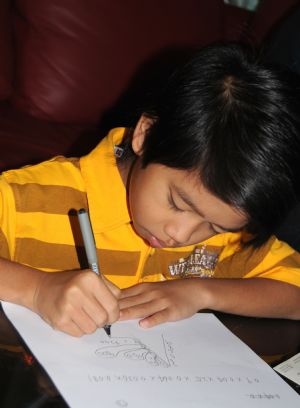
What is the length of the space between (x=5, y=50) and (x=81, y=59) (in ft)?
0.66

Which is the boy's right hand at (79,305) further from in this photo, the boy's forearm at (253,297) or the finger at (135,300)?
the boy's forearm at (253,297)

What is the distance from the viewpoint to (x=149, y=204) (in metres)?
0.78

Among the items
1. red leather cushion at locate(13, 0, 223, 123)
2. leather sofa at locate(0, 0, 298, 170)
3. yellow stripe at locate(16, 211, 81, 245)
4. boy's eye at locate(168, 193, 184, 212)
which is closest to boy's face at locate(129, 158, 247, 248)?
boy's eye at locate(168, 193, 184, 212)

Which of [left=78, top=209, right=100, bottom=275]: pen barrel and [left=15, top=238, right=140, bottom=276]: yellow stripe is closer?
[left=78, top=209, right=100, bottom=275]: pen barrel

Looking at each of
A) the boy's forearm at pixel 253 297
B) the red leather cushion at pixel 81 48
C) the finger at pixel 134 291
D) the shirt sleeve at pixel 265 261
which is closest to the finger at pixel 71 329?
the finger at pixel 134 291

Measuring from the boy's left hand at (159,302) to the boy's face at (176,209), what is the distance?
6 cm

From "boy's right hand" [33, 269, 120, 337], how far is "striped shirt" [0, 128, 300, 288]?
0.17 metres

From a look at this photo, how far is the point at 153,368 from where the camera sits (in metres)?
0.64

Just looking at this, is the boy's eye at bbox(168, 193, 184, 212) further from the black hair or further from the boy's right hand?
the boy's right hand

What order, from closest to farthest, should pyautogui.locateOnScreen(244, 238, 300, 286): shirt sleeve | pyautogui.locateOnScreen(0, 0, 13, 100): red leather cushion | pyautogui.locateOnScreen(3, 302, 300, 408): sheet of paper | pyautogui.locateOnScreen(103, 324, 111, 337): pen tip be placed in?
pyautogui.locateOnScreen(3, 302, 300, 408): sheet of paper, pyautogui.locateOnScreen(103, 324, 111, 337): pen tip, pyautogui.locateOnScreen(244, 238, 300, 286): shirt sleeve, pyautogui.locateOnScreen(0, 0, 13, 100): red leather cushion

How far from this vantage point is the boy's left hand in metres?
0.73

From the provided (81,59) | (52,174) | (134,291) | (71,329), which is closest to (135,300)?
(134,291)

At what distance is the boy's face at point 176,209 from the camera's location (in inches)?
28.7

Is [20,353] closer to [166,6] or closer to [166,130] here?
[166,130]
